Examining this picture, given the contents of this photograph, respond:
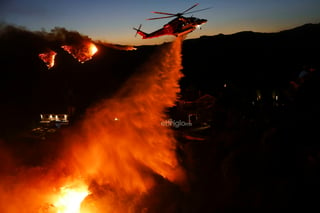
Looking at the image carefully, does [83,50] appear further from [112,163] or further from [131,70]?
[131,70]

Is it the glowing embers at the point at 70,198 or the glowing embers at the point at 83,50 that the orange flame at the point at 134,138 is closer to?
the glowing embers at the point at 70,198

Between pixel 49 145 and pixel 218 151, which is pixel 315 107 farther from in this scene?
pixel 49 145

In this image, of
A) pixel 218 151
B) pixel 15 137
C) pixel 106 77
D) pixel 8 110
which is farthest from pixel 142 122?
pixel 106 77

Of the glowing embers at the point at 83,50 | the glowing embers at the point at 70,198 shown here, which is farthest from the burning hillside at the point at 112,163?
the glowing embers at the point at 83,50

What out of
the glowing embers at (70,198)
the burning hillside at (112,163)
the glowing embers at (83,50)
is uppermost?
the glowing embers at (83,50)

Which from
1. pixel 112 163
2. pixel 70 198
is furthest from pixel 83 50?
pixel 70 198

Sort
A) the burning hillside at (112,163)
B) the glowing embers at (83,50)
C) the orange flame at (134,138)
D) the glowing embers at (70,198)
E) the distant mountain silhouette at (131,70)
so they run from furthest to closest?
the distant mountain silhouette at (131,70), the orange flame at (134,138), the glowing embers at (70,198), the burning hillside at (112,163), the glowing embers at (83,50)
